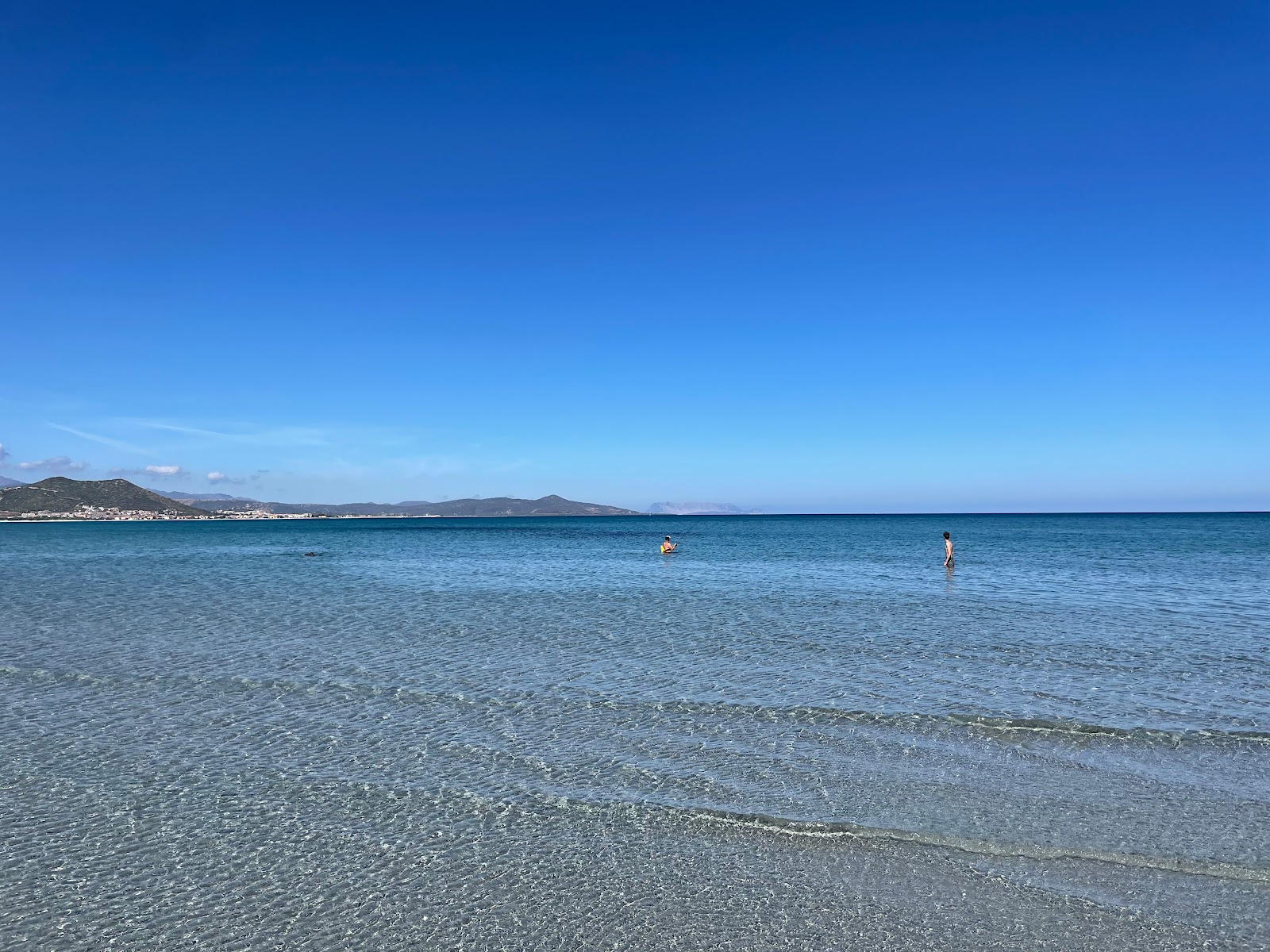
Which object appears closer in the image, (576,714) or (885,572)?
(576,714)

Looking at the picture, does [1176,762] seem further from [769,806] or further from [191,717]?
[191,717]

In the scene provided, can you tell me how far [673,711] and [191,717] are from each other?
7.81 metres

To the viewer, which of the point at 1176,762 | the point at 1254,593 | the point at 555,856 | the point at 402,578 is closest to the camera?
Result: the point at 555,856

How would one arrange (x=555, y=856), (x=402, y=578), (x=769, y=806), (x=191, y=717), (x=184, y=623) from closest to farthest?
(x=555, y=856)
(x=769, y=806)
(x=191, y=717)
(x=184, y=623)
(x=402, y=578)

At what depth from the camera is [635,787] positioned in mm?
9672

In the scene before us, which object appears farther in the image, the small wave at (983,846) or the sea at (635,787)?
the small wave at (983,846)

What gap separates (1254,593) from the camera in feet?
107

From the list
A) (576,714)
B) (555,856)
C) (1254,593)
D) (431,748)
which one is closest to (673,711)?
(576,714)

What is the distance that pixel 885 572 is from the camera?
4472cm

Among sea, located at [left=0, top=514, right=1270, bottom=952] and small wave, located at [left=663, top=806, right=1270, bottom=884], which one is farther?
small wave, located at [left=663, top=806, right=1270, bottom=884]

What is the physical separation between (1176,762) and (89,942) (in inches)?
487

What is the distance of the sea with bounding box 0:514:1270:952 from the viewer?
6.60 m

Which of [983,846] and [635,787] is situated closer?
[983,846]

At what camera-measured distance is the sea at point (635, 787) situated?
6.60m
